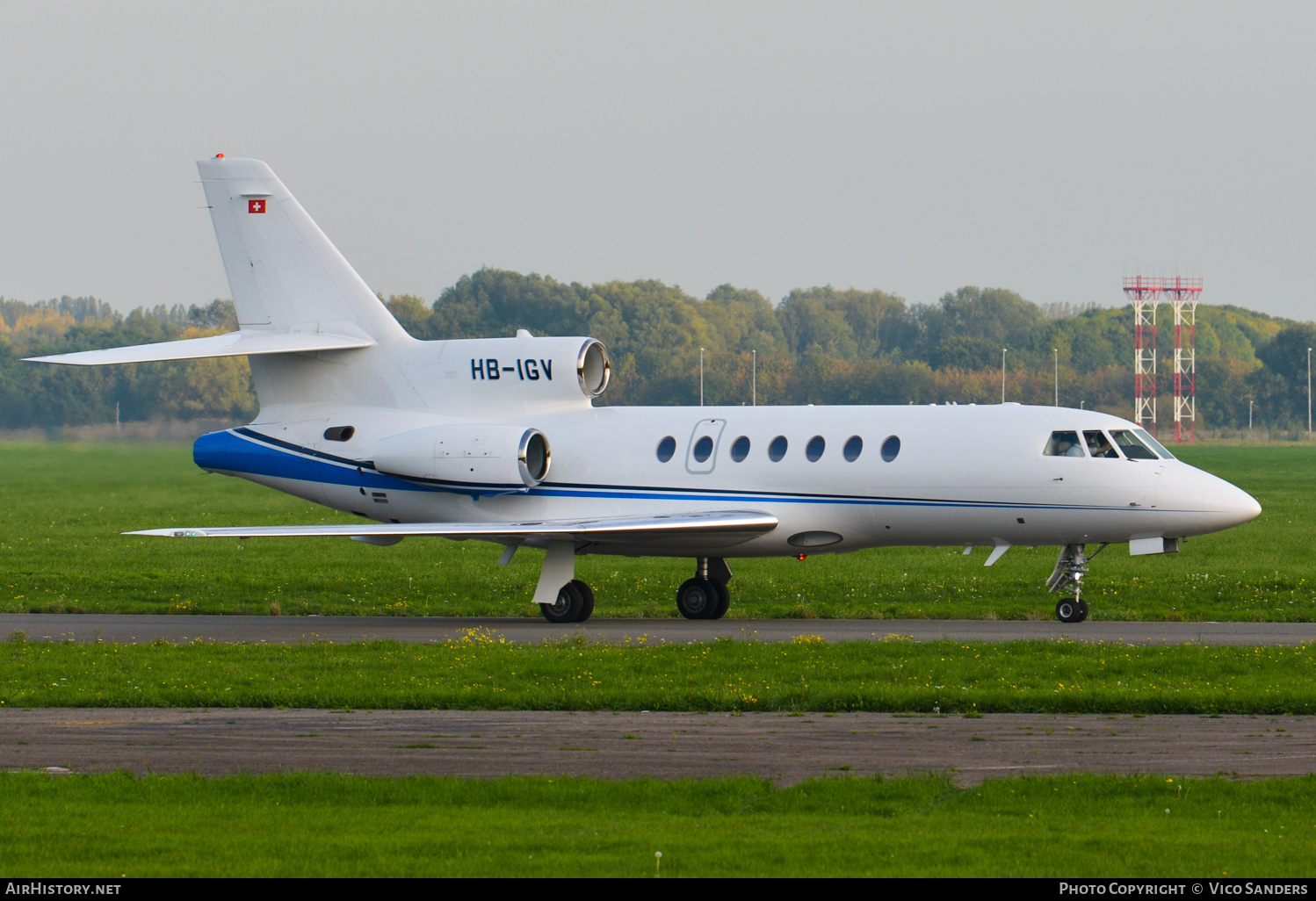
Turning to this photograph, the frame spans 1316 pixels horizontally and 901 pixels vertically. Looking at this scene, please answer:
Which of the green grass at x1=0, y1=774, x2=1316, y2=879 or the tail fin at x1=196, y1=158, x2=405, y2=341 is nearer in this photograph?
the green grass at x1=0, y1=774, x2=1316, y2=879

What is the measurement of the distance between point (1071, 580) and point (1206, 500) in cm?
237

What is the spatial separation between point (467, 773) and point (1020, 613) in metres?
14.9

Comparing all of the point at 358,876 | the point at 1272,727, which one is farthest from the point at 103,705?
the point at 1272,727

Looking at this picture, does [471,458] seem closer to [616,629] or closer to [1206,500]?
[616,629]

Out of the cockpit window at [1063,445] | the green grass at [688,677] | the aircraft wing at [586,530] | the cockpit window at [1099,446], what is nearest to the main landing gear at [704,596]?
the aircraft wing at [586,530]

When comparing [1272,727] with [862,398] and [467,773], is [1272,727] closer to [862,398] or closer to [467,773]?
[467,773]

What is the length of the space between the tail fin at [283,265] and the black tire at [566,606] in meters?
6.26

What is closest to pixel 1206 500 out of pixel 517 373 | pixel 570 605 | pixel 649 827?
pixel 570 605

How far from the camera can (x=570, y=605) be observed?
25141mm

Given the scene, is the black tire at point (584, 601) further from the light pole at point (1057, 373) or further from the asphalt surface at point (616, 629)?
the light pole at point (1057, 373)

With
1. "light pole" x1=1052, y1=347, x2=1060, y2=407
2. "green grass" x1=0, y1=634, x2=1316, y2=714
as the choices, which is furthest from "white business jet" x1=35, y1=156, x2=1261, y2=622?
"light pole" x1=1052, y1=347, x2=1060, y2=407

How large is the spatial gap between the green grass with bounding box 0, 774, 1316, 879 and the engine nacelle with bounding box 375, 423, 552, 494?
14605 mm

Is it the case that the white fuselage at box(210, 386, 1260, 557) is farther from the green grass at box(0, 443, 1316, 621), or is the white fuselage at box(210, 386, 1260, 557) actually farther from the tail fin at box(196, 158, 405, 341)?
the green grass at box(0, 443, 1316, 621)

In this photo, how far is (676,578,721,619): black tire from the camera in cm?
2591
